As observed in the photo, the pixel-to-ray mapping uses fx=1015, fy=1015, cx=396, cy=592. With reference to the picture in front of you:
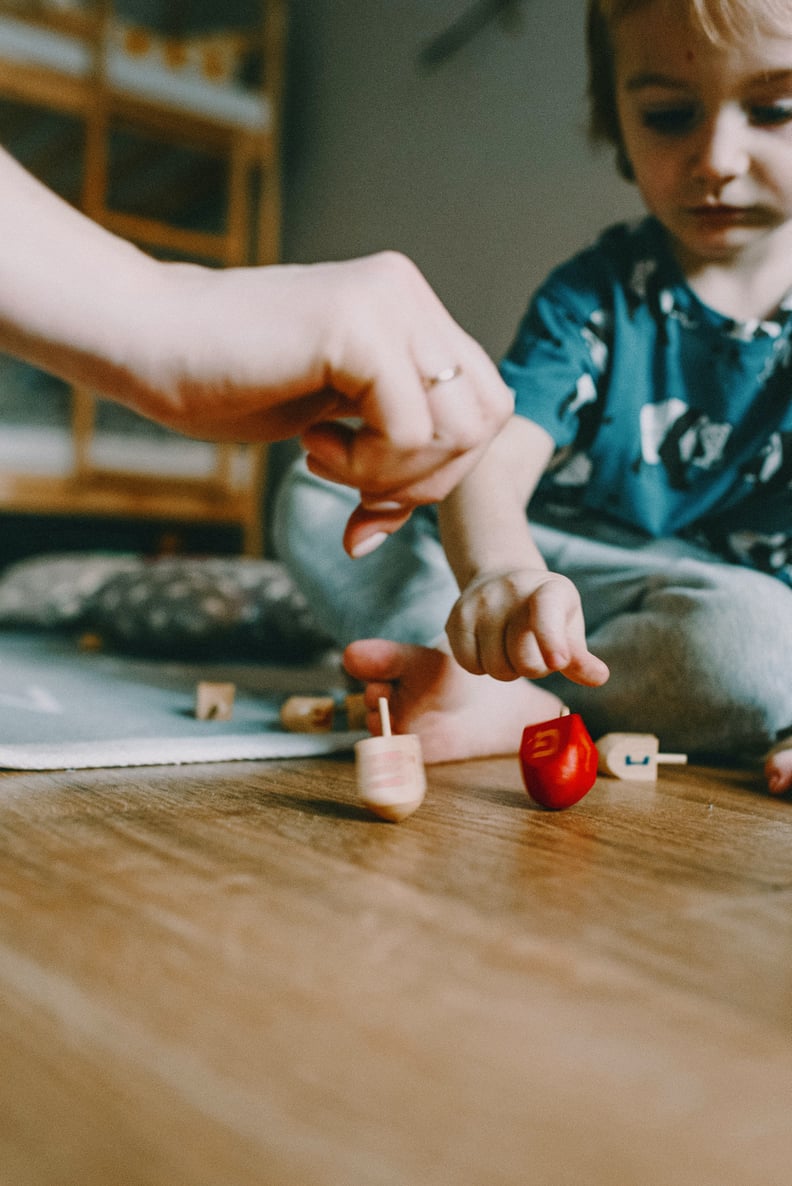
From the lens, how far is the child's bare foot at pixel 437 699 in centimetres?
74

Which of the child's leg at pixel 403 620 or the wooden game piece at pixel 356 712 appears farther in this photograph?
the wooden game piece at pixel 356 712

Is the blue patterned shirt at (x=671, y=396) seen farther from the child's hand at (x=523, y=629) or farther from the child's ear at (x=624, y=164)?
the child's hand at (x=523, y=629)

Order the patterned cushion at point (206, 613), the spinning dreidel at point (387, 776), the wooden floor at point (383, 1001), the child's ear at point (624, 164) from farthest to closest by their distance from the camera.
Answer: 1. the patterned cushion at point (206, 613)
2. the child's ear at point (624, 164)
3. the spinning dreidel at point (387, 776)
4. the wooden floor at point (383, 1001)

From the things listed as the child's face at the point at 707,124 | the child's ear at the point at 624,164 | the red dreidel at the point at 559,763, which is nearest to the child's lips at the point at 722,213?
the child's face at the point at 707,124

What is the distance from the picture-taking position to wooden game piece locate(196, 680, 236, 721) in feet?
2.97

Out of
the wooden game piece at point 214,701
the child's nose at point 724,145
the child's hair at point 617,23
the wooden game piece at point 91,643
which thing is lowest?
the wooden game piece at point 91,643

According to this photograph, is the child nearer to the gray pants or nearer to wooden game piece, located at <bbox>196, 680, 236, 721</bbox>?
the gray pants

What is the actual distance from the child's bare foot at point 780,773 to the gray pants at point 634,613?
105 mm

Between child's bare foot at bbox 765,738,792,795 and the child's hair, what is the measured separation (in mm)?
543

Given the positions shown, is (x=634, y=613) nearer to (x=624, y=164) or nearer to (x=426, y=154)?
(x=624, y=164)

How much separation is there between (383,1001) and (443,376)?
24 centimetres

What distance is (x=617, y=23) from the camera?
88 cm

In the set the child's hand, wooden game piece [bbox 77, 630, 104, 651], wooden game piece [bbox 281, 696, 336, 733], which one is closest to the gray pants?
wooden game piece [bbox 281, 696, 336, 733]

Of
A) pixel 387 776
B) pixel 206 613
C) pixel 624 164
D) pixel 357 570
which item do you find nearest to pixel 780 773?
pixel 387 776
